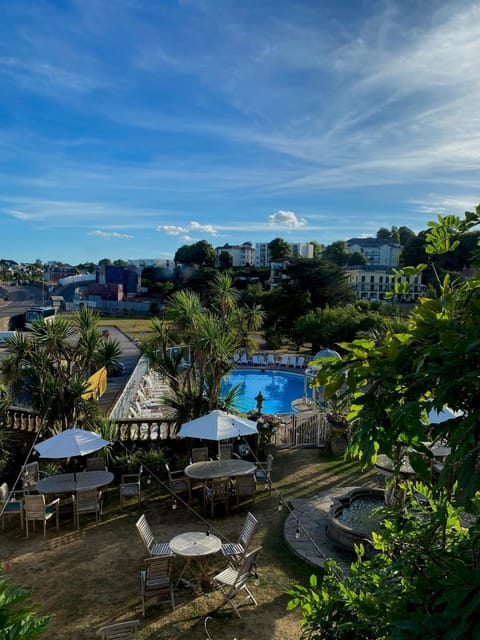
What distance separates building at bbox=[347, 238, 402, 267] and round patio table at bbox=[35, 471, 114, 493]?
4953 inches

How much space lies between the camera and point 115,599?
686 cm

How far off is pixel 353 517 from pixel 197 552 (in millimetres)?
3715

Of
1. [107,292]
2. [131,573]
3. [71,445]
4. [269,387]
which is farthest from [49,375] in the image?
[107,292]

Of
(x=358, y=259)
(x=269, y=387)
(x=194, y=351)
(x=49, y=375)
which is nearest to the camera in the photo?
(x=49, y=375)

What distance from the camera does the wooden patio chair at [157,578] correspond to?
6.65 metres

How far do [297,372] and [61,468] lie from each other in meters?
21.9

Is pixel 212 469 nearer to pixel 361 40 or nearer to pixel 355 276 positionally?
pixel 361 40

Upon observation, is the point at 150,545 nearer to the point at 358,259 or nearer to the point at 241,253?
the point at 358,259

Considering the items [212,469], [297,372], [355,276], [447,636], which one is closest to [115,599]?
[212,469]

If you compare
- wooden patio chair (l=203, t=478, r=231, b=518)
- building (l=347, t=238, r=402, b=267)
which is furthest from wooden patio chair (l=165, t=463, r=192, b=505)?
building (l=347, t=238, r=402, b=267)

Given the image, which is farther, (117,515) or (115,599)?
(117,515)

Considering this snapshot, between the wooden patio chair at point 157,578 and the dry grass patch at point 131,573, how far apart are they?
210 mm

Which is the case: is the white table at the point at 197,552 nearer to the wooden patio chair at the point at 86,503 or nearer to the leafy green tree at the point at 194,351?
the wooden patio chair at the point at 86,503

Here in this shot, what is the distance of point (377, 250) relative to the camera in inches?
5305
